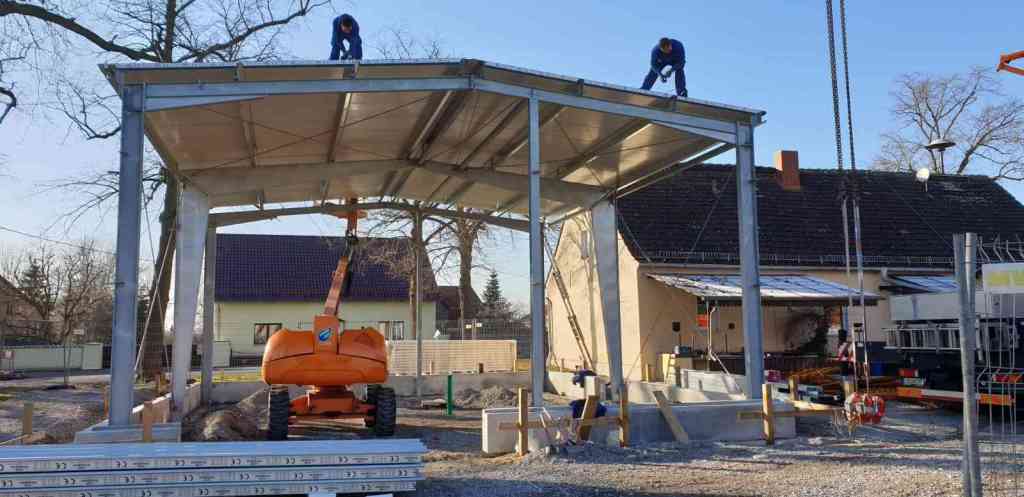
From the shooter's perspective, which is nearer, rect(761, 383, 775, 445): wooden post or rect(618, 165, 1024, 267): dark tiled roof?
rect(761, 383, 775, 445): wooden post

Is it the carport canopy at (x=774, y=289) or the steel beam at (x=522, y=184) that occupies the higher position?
the steel beam at (x=522, y=184)

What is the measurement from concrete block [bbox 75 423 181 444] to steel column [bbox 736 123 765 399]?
857cm

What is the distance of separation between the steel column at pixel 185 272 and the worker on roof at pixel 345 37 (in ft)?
14.7

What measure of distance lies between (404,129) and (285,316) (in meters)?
30.5

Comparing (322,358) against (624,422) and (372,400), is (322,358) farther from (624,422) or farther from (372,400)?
(624,422)

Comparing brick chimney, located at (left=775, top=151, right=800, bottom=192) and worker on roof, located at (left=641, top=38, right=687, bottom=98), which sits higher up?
worker on roof, located at (left=641, top=38, right=687, bottom=98)

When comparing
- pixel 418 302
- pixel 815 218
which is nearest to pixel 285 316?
pixel 418 302

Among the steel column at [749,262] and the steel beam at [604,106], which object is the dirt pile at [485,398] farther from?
the steel beam at [604,106]

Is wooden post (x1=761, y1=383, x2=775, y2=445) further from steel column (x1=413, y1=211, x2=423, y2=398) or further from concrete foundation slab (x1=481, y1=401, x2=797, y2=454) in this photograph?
steel column (x1=413, y1=211, x2=423, y2=398)

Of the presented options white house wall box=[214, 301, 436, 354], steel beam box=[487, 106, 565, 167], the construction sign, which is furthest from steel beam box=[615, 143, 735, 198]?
white house wall box=[214, 301, 436, 354]

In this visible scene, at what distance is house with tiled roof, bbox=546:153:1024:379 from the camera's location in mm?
21938

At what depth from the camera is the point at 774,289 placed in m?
20.3

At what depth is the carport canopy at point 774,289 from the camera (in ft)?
62.5

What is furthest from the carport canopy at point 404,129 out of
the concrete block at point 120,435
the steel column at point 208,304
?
the concrete block at point 120,435
